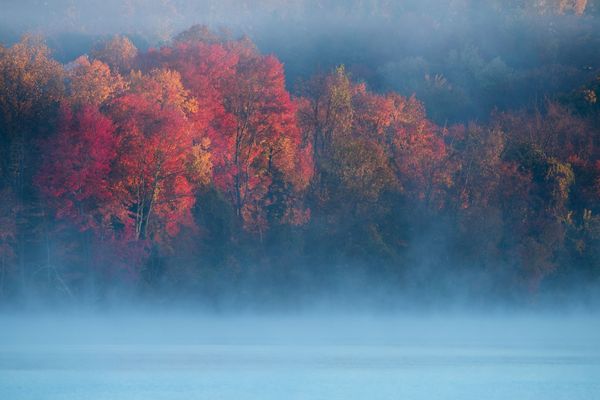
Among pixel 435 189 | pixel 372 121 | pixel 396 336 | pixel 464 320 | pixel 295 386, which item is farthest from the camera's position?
pixel 372 121

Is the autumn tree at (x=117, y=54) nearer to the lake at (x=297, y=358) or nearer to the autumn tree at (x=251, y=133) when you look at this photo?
the autumn tree at (x=251, y=133)

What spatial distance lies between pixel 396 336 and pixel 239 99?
755 inches

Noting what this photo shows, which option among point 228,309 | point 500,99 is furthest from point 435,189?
point 500,99

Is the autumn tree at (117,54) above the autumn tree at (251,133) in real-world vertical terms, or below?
above

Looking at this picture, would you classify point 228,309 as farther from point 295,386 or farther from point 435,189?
point 295,386

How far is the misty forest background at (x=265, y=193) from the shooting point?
47031 millimetres

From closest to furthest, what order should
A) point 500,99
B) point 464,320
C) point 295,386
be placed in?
point 295,386
point 464,320
point 500,99

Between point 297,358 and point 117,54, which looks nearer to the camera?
point 297,358

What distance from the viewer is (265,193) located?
169 ft

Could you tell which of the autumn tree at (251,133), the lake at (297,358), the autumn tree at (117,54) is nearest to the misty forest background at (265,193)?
the autumn tree at (251,133)

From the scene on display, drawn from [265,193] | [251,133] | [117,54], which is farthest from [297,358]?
[117,54]

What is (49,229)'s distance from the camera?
47.5m

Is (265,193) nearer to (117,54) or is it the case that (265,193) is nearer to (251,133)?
(251,133)

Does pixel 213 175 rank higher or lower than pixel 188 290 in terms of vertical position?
higher
